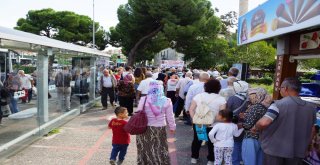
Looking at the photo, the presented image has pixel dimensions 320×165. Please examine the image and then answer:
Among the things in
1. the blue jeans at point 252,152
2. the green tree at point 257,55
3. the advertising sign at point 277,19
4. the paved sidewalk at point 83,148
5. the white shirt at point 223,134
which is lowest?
the paved sidewalk at point 83,148

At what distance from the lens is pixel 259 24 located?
638cm

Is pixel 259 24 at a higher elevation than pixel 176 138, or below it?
higher

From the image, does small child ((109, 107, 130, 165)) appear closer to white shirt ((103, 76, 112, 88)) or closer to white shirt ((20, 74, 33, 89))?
white shirt ((20, 74, 33, 89))

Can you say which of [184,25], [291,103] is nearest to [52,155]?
[291,103]

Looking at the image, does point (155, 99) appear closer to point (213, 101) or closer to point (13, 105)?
point (213, 101)

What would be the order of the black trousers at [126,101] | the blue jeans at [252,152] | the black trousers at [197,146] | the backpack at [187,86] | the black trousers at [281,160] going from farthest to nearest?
the black trousers at [126,101] → the backpack at [187,86] → the black trousers at [197,146] → the blue jeans at [252,152] → the black trousers at [281,160]

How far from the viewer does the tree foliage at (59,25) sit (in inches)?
1588

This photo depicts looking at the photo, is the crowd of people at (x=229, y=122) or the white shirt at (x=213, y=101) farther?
the white shirt at (x=213, y=101)

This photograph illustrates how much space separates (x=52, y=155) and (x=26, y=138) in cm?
92

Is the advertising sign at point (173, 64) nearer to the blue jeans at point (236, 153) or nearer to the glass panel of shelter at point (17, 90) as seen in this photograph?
the glass panel of shelter at point (17, 90)

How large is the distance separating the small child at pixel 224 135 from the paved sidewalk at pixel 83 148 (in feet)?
4.10

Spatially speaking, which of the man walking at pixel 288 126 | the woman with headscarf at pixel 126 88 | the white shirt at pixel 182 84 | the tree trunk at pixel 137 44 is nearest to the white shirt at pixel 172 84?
the white shirt at pixel 182 84

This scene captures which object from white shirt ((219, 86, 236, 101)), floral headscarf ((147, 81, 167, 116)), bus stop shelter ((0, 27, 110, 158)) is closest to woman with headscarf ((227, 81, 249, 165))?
white shirt ((219, 86, 236, 101))

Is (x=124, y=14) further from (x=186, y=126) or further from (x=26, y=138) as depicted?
(x=26, y=138)
